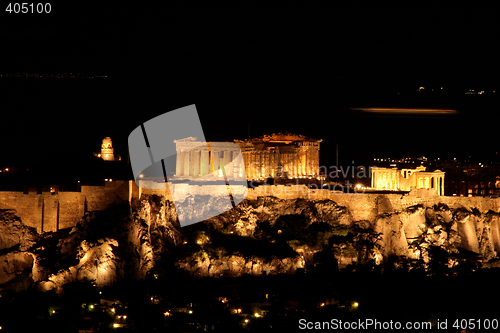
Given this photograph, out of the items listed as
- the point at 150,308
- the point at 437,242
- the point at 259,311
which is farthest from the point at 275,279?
the point at 437,242

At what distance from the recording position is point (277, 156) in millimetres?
72062

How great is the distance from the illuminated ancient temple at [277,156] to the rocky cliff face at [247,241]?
48.4ft

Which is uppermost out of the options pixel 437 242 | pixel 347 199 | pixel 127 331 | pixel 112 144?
pixel 112 144

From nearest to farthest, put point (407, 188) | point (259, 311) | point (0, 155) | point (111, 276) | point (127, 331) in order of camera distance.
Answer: point (127, 331), point (259, 311), point (111, 276), point (407, 188), point (0, 155)

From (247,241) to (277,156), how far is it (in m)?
21.6

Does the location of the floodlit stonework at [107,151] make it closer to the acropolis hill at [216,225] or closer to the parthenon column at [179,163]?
the parthenon column at [179,163]

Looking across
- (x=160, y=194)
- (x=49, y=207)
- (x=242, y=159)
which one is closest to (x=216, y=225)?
(x=160, y=194)

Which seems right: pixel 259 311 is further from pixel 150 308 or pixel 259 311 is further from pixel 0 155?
pixel 0 155

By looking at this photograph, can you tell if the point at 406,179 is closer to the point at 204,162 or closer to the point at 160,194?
the point at 204,162

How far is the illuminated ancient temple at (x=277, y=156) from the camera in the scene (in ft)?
235

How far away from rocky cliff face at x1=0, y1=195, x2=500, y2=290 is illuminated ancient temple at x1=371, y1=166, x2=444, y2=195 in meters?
6.34

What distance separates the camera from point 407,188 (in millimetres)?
64250

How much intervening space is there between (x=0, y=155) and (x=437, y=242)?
165 ft

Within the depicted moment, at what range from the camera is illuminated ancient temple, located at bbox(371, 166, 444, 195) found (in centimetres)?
6415
